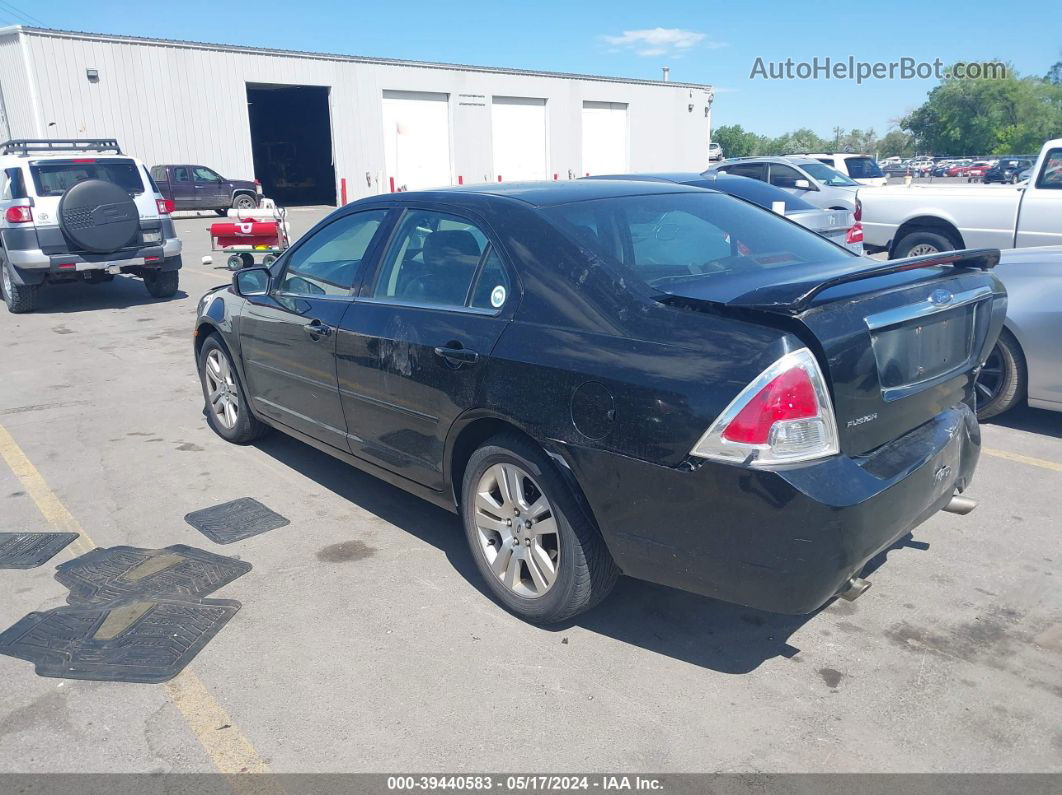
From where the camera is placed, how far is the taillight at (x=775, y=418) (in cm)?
271

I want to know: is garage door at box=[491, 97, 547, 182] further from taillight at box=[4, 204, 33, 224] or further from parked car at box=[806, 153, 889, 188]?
taillight at box=[4, 204, 33, 224]

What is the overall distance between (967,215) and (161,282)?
10.6 m

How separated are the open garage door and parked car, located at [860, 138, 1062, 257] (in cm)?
3004

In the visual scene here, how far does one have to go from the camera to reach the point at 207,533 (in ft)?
14.8

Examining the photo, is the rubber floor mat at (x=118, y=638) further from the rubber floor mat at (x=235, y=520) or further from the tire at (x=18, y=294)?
the tire at (x=18, y=294)

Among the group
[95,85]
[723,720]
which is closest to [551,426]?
[723,720]

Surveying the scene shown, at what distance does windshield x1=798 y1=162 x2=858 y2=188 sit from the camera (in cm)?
1683

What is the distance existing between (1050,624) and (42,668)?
155 inches

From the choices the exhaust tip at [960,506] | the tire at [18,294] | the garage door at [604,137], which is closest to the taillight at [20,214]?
the tire at [18,294]

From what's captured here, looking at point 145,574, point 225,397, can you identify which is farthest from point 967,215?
point 145,574

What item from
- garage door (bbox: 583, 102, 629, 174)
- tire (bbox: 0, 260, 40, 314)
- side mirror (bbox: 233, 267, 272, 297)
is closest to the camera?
side mirror (bbox: 233, 267, 272, 297)

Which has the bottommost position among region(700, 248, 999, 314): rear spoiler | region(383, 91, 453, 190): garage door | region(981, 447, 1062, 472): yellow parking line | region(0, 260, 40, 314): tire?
region(981, 447, 1062, 472): yellow parking line

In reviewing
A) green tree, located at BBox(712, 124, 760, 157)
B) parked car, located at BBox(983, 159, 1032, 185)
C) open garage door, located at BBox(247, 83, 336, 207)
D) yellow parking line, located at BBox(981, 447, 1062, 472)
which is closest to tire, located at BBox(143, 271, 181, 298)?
yellow parking line, located at BBox(981, 447, 1062, 472)

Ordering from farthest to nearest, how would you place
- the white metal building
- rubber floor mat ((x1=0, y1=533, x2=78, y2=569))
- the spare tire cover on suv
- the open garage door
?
the open garage door, the white metal building, the spare tire cover on suv, rubber floor mat ((x1=0, y1=533, x2=78, y2=569))
